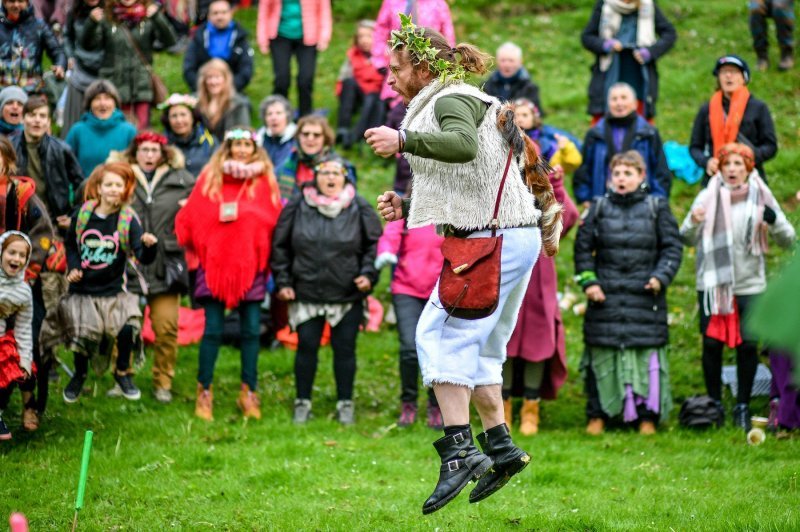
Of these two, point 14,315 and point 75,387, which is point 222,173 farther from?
point 14,315

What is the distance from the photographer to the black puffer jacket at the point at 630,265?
30.1 ft

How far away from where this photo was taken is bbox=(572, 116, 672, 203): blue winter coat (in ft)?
33.9

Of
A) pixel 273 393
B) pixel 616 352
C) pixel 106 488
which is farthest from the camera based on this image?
pixel 273 393

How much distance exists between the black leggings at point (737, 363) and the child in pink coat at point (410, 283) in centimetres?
232

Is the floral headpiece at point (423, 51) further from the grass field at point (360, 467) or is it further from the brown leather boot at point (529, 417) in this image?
the brown leather boot at point (529, 417)

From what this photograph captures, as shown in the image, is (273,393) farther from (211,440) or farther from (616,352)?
(616,352)

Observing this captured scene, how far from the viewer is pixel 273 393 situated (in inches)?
397

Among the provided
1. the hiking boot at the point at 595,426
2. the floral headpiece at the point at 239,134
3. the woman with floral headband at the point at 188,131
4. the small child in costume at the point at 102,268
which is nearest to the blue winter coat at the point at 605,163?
the hiking boot at the point at 595,426

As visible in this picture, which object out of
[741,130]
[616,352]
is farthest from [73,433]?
[741,130]

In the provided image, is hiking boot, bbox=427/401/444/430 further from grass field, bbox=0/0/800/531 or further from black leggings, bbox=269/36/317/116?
black leggings, bbox=269/36/317/116

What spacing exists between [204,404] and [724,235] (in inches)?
181

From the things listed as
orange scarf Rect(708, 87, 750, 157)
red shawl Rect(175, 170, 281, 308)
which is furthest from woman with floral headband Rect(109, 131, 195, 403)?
orange scarf Rect(708, 87, 750, 157)

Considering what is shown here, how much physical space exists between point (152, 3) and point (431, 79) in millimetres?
8418

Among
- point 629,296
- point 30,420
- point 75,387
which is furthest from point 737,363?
point 30,420
